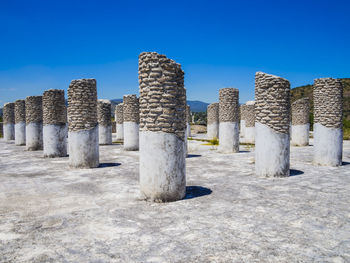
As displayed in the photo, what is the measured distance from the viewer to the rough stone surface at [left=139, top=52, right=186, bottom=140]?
5.93 m

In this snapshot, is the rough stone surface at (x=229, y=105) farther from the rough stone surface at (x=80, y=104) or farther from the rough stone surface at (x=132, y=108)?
the rough stone surface at (x=80, y=104)

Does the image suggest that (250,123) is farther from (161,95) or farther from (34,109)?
(161,95)

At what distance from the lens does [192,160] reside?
11820 mm

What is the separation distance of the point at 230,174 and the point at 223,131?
562 centimetres

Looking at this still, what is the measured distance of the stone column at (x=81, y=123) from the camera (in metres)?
9.96

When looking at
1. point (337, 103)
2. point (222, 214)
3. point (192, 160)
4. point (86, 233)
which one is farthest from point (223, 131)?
point (86, 233)

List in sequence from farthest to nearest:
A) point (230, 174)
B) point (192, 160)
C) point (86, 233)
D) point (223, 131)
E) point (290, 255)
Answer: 1. point (223, 131)
2. point (192, 160)
3. point (230, 174)
4. point (86, 233)
5. point (290, 255)

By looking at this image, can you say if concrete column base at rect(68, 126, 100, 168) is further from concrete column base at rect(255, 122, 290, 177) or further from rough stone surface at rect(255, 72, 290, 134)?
rough stone surface at rect(255, 72, 290, 134)

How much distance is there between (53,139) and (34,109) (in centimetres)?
318

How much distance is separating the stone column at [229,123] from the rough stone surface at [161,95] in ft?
27.3

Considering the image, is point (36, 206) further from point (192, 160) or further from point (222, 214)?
point (192, 160)

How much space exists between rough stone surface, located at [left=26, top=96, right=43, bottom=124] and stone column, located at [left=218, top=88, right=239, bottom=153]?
9.40m

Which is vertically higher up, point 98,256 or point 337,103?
point 337,103

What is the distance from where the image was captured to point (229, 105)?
551 inches
